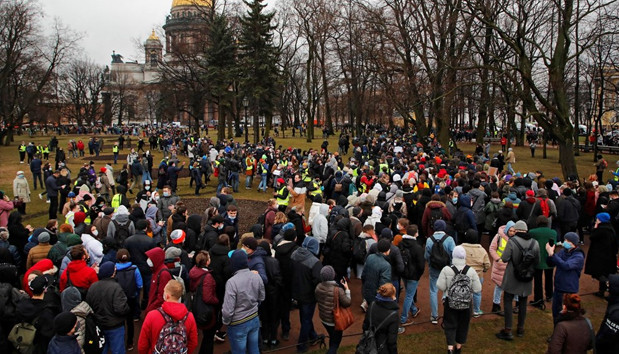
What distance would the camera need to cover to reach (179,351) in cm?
451

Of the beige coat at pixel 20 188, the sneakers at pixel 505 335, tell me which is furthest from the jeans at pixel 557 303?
the beige coat at pixel 20 188

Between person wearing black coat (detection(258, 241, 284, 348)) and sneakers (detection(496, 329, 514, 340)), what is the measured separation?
3503mm

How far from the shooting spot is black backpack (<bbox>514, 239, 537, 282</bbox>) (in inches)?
254

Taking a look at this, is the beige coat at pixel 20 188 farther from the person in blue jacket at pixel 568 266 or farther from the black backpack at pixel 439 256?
the person in blue jacket at pixel 568 266

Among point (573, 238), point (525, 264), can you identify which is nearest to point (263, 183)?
point (525, 264)

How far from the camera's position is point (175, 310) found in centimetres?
447

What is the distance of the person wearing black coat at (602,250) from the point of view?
25.3ft

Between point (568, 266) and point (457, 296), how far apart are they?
2.02m

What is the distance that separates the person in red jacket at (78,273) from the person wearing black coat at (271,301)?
2.32 m

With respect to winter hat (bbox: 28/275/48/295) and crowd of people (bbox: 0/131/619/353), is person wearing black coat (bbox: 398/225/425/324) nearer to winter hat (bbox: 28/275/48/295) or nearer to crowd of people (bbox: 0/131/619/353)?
crowd of people (bbox: 0/131/619/353)

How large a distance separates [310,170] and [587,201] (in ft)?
31.6

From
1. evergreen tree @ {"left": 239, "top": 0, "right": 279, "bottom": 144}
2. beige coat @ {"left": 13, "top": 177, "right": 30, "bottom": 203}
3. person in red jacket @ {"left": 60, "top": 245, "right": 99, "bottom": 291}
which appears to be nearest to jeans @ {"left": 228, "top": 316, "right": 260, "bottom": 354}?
person in red jacket @ {"left": 60, "top": 245, "right": 99, "bottom": 291}

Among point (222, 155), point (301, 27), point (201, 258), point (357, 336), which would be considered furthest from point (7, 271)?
point (301, 27)

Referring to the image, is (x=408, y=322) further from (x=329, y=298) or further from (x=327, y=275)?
(x=327, y=275)
